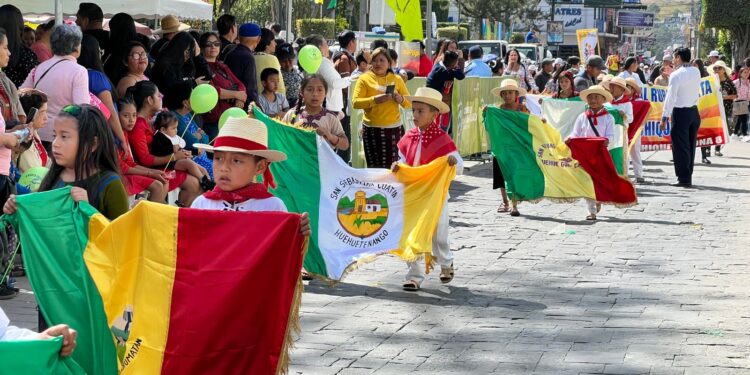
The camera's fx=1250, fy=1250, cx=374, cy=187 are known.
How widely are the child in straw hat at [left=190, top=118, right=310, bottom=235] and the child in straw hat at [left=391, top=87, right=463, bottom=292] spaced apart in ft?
12.1

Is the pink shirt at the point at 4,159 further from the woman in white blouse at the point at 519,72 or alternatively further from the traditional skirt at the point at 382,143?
the woman in white blouse at the point at 519,72

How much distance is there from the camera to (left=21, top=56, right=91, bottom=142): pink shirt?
973cm

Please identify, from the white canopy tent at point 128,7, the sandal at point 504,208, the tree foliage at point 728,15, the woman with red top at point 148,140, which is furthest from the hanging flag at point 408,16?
the tree foliage at point 728,15

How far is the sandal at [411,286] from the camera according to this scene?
382 inches

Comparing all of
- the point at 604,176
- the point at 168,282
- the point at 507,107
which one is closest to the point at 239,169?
the point at 168,282

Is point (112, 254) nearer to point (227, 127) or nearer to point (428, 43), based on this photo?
point (227, 127)

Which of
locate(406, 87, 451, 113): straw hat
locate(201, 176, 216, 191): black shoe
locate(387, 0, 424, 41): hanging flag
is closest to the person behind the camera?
locate(406, 87, 451, 113): straw hat

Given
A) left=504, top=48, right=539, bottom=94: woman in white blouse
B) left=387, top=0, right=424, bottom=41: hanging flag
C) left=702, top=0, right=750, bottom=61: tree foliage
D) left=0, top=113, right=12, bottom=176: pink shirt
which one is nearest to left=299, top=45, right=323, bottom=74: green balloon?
left=0, top=113, right=12, bottom=176: pink shirt

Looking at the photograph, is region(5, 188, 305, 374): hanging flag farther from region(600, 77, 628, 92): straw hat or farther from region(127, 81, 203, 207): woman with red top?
region(600, 77, 628, 92): straw hat

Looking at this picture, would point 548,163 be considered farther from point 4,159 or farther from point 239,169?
point 239,169

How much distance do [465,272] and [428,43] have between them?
1411 cm

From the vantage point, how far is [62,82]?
9.74m

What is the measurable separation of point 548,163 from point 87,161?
942cm

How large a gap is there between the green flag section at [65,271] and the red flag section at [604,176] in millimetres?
9675
